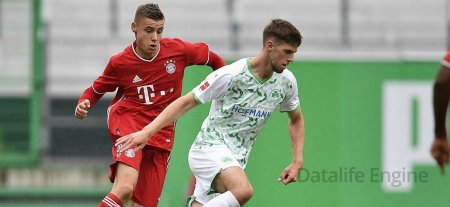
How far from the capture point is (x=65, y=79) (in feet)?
41.2

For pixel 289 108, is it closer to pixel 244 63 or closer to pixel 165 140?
pixel 244 63

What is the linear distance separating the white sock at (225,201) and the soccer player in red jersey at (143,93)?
2.87 feet

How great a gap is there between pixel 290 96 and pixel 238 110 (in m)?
0.47

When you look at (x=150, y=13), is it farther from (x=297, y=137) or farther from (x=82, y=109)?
(x=297, y=137)

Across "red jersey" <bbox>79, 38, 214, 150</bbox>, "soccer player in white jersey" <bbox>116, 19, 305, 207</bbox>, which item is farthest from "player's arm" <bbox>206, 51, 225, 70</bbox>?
"soccer player in white jersey" <bbox>116, 19, 305, 207</bbox>

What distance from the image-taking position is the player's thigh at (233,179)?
23.7 feet

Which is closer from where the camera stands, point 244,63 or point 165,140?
point 244,63

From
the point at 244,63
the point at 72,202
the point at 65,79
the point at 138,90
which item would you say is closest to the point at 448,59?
the point at 244,63

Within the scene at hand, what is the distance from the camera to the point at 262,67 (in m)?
7.39

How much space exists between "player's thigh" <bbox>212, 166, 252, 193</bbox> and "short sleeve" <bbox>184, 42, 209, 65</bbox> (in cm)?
119

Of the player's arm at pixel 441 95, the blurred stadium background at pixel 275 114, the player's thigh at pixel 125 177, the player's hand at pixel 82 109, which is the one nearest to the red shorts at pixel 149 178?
the player's thigh at pixel 125 177

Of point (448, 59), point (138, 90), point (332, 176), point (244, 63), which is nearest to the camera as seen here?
point (448, 59)

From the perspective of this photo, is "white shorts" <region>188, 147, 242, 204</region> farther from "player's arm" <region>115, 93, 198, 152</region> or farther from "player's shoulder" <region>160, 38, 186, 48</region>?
"player's shoulder" <region>160, 38, 186, 48</region>

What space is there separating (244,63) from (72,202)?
465 centimetres
